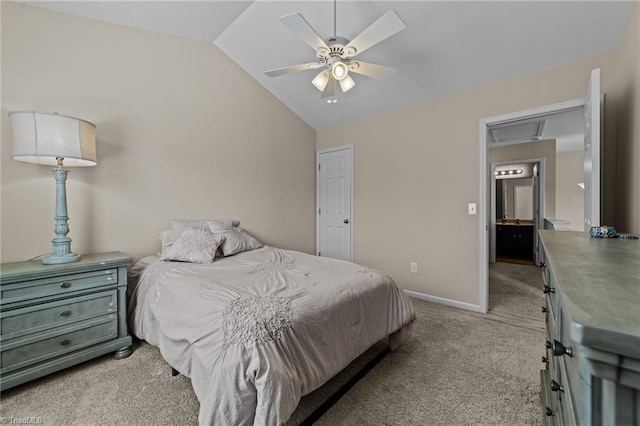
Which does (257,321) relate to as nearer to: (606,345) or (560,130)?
(606,345)

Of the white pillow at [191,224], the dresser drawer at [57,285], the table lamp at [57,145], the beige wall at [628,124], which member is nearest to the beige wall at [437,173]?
the beige wall at [628,124]

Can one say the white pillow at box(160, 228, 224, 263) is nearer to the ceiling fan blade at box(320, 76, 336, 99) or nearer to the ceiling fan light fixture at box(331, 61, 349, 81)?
the ceiling fan blade at box(320, 76, 336, 99)

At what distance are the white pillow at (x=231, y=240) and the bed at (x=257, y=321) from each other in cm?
21

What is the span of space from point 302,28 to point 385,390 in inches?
94.6

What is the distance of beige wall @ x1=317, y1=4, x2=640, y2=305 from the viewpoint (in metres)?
2.49

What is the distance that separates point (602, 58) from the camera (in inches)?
92.4

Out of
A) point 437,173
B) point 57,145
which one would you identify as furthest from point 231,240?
point 437,173

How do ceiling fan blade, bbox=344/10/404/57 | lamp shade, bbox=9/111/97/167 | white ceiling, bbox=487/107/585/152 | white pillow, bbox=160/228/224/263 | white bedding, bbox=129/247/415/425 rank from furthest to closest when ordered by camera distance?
white ceiling, bbox=487/107/585/152, white pillow, bbox=160/228/224/263, lamp shade, bbox=9/111/97/167, ceiling fan blade, bbox=344/10/404/57, white bedding, bbox=129/247/415/425

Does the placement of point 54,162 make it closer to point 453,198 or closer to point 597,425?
point 597,425

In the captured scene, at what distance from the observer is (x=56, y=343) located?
74.5 inches

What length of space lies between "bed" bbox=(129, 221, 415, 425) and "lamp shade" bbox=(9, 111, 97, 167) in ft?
3.40

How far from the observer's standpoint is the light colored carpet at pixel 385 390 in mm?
1551

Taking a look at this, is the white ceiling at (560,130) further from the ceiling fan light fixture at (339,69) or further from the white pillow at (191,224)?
the white pillow at (191,224)

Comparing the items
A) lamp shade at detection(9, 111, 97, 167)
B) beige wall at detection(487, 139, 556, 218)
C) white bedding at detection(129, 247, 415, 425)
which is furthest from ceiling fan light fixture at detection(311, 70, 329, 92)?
beige wall at detection(487, 139, 556, 218)
